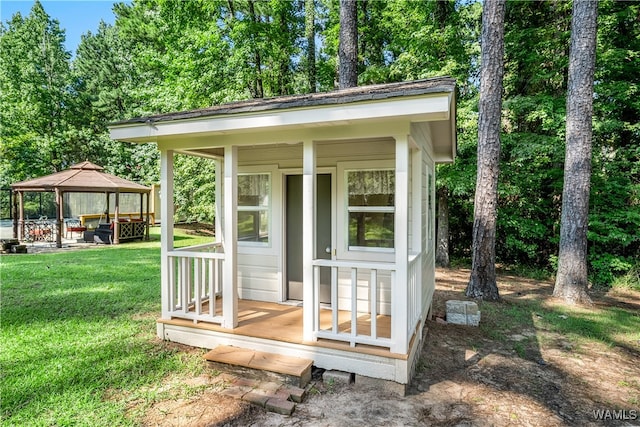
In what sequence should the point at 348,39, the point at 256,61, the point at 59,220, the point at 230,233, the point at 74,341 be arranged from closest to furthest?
1. the point at 230,233
2. the point at 74,341
3. the point at 348,39
4. the point at 59,220
5. the point at 256,61

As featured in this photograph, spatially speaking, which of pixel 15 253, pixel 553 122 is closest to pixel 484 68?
pixel 553 122

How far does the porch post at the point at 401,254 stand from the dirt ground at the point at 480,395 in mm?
533

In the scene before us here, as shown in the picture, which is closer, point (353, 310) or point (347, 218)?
point (353, 310)

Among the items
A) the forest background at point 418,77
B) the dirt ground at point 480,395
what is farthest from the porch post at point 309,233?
the forest background at point 418,77

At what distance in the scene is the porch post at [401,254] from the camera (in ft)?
10.8

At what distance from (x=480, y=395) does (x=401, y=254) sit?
60.5 inches

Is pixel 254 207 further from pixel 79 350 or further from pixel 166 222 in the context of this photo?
pixel 79 350

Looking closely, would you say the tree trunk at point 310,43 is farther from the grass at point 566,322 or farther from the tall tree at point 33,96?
the tall tree at point 33,96

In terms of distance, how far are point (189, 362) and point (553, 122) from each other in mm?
8850

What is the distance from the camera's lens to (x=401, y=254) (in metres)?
3.32

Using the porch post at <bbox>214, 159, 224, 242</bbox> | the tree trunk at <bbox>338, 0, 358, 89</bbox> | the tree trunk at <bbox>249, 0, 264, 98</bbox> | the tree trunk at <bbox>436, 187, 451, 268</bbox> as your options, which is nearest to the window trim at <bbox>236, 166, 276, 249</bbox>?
the porch post at <bbox>214, 159, 224, 242</bbox>

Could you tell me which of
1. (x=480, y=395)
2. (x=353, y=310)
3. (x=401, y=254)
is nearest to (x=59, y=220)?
(x=353, y=310)

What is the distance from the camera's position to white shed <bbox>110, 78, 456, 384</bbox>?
10.8ft

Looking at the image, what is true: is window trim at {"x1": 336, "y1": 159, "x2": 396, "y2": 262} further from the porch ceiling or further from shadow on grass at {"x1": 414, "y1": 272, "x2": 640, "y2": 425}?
shadow on grass at {"x1": 414, "y1": 272, "x2": 640, "y2": 425}
